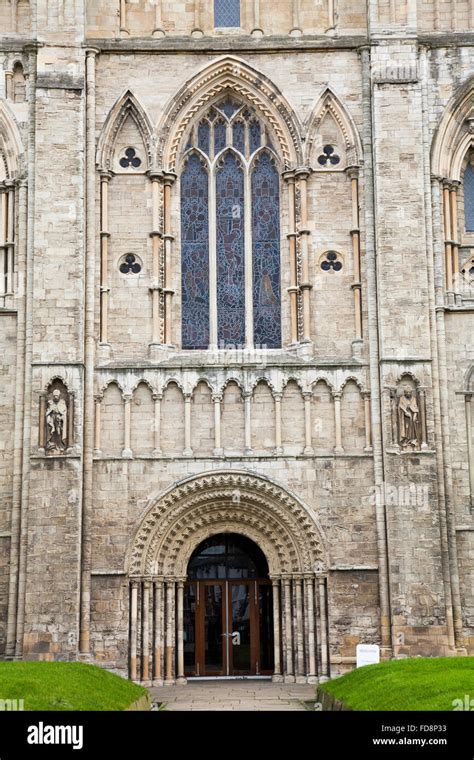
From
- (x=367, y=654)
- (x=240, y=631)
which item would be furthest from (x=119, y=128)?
(x=367, y=654)

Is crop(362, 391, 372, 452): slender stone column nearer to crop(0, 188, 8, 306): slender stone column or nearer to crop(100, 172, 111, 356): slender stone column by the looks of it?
crop(100, 172, 111, 356): slender stone column

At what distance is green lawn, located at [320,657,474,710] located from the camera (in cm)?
1292

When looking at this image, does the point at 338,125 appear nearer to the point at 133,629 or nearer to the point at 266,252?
the point at 266,252

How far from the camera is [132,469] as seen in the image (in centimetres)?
2475

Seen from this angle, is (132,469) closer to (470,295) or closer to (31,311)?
(31,311)

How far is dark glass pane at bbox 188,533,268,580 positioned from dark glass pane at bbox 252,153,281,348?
4.07 m

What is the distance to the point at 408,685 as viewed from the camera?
14.5m

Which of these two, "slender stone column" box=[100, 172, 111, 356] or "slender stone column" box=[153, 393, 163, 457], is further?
"slender stone column" box=[100, 172, 111, 356]

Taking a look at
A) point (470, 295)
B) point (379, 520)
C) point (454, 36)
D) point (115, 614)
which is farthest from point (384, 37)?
point (115, 614)

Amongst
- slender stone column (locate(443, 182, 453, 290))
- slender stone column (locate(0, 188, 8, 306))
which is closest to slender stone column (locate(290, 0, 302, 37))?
slender stone column (locate(443, 182, 453, 290))

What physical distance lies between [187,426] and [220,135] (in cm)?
630

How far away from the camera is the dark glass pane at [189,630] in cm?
2510

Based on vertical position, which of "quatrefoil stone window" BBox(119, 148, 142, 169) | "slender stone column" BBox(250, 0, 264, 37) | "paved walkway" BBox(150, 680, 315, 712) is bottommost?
"paved walkway" BBox(150, 680, 315, 712)

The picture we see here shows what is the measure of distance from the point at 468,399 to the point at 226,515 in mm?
5331
